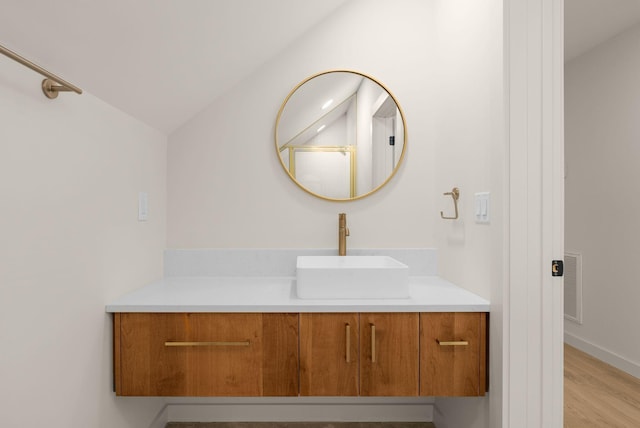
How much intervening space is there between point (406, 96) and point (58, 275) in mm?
1701

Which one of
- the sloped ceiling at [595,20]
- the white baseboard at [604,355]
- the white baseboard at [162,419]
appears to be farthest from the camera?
the white baseboard at [604,355]

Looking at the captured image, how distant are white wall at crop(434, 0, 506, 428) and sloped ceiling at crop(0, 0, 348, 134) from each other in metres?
0.66

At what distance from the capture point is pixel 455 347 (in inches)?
55.7

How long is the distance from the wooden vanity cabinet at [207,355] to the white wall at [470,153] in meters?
0.72

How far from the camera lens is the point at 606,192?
285 centimetres

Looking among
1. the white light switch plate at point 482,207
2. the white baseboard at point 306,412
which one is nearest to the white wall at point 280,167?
the white light switch plate at point 482,207

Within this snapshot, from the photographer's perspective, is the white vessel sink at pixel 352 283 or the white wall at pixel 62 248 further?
the white vessel sink at pixel 352 283

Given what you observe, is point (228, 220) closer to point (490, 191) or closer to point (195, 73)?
point (195, 73)

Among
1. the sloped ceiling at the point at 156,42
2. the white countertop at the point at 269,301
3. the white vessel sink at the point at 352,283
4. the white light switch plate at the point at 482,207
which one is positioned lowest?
the white countertop at the point at 269,301

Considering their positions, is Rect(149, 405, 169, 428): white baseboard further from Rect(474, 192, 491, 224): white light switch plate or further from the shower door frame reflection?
Rect(474, 192, 491, 224): white light switch plate

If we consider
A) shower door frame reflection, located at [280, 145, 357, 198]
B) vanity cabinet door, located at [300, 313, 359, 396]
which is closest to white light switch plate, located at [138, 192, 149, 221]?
shower door frame reflection, located at [280, 145, 357, 198]

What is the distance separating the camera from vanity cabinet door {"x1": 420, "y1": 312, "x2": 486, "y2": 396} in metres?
1.41

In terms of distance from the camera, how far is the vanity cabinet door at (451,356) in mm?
1410

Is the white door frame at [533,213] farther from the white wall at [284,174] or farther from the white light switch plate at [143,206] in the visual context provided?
the white light switch plate at [143,206]
